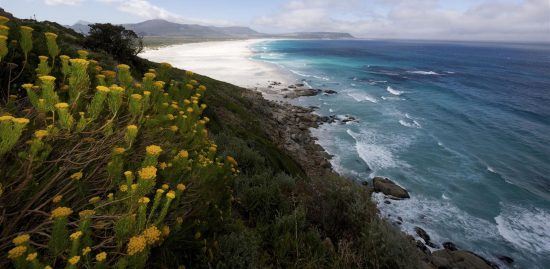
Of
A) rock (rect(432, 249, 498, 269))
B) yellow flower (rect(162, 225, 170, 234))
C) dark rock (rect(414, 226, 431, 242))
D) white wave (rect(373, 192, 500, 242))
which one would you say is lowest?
white wave (rect(373, 192, 500, 242))

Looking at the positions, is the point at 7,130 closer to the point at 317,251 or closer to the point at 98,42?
the point at 317,251

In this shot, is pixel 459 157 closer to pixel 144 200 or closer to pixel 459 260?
pixel 459 260

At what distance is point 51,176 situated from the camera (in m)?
2.31

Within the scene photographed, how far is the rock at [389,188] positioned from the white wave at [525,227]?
4.97m

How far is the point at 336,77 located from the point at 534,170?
41789mm

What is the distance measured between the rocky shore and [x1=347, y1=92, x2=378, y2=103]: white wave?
9.90 ft

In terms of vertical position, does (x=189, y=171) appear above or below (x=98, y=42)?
below

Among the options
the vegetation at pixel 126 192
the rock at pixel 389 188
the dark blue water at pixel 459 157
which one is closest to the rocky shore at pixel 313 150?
the rock at pixel 389 188

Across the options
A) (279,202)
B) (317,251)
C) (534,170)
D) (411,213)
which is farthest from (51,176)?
(534,170)

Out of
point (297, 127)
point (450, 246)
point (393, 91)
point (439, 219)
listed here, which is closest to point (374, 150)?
point (297, 127)

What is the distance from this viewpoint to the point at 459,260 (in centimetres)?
1324

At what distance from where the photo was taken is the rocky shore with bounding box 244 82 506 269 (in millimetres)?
13297

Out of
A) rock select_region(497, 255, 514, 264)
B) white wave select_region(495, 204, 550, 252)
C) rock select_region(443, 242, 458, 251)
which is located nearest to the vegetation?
rock select_region(443, 242, 458, 251)

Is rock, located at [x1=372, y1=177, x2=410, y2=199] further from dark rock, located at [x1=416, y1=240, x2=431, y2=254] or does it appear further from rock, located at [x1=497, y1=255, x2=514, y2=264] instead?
rock, located at [x1=497, y1=255, x2=514, y2=264]
